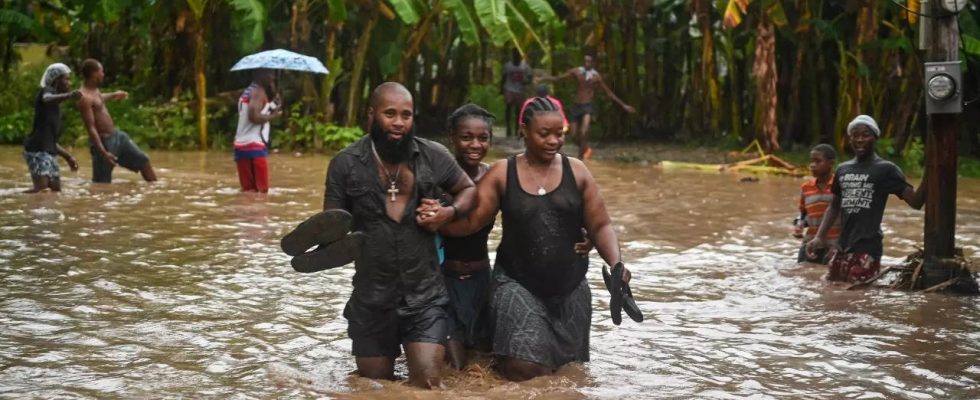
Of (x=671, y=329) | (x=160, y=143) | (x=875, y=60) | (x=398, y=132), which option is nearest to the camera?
(x=398, y=132)

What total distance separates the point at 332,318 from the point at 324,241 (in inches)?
84.1

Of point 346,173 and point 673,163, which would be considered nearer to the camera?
point 346,173

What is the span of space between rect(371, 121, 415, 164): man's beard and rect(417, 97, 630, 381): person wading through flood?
1.29 feet

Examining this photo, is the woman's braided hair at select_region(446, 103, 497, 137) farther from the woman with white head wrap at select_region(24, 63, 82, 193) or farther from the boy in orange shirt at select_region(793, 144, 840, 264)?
the woman with white head wrap at select_region(24, 63, 82, 193)

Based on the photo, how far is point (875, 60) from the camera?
1877 centimetres

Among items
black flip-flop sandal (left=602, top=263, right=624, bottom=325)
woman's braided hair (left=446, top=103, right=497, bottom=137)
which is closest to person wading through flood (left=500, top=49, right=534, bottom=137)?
woman's braided hair (left=446, top=103, right=497, bottom=137)

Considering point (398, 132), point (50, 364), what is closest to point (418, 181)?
point (398, 132)

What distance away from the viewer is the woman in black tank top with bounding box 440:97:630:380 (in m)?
5.94

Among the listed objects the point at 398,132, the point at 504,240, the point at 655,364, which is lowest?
the point at 655,364

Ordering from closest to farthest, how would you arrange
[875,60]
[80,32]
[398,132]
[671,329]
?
1. [398,132]
2. [671,329]
3. [875,60]
4. [80,32]

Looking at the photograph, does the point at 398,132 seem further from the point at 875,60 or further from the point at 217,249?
the point at 875,60

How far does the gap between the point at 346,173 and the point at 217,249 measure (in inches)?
181

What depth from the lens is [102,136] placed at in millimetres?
13953

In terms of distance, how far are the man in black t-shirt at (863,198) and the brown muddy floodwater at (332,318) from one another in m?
0.29
